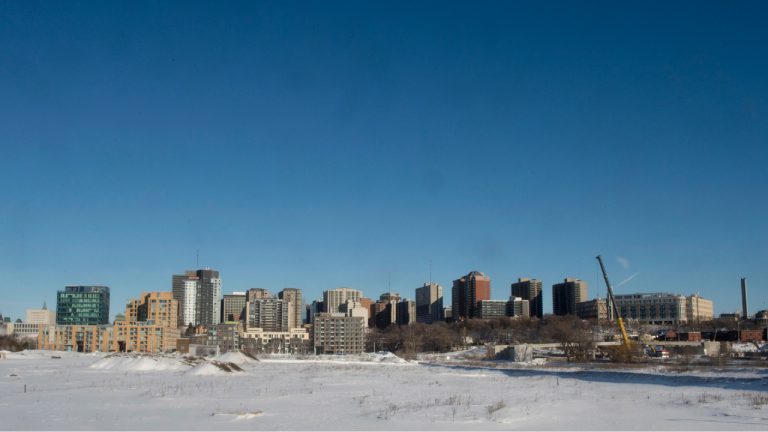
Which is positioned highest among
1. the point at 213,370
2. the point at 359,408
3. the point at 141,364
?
the point at 359,408

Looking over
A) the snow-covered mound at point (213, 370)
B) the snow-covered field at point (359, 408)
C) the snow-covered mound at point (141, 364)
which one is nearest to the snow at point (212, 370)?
the snow-covered mound at point (213, 370)

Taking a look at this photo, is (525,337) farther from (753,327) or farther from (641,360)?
(641,360)

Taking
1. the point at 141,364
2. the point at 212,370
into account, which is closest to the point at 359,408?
the point at 212,370

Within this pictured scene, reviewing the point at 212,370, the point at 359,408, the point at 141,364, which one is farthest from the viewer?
the point at 141,364

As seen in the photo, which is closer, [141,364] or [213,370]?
[213,370]

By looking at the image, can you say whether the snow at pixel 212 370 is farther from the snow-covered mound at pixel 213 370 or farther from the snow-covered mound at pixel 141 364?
the snow-covered mound at pixel 141 364

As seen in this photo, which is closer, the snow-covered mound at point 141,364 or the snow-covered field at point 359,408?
the snow-covered field at point 359,408

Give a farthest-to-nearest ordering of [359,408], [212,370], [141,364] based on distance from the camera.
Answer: [141,364]
[212,370]
[359,408]

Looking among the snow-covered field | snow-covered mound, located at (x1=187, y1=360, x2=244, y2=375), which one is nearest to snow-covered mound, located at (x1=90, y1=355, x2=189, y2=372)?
snow-covered mound, located at (x1=187, y1=360, x2=244, y2=375)

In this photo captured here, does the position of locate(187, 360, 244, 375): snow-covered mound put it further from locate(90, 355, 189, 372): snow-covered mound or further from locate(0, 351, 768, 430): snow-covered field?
locate(0, 351, 768, 430): snow-covered field

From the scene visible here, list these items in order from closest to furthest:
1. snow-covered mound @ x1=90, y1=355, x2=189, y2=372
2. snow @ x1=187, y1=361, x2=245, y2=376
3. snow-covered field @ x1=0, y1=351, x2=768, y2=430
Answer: snow-covered field @ x1=0, y1=351, x2=768, y2=430 → snow @ x1=187, y1=361, x2=245, y2=376 → snow-covered mound @ x1=90, y1=355, x2=189, y2=372

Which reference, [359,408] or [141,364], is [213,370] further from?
[359,408]

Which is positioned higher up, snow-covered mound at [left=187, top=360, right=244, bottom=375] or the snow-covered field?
the snow-covered field

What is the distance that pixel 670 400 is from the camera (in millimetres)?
31891
